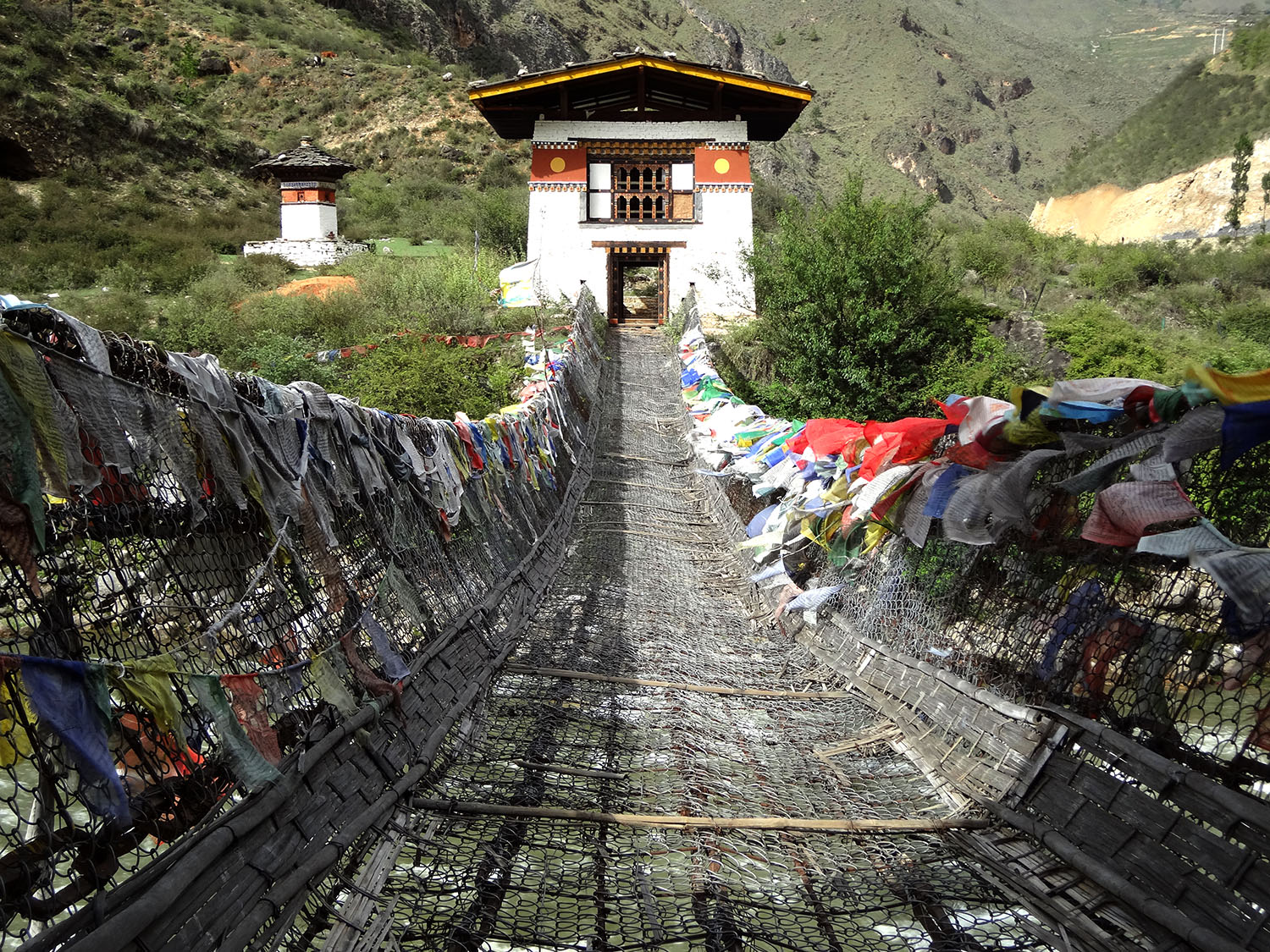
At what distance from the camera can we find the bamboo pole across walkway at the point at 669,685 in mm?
6297

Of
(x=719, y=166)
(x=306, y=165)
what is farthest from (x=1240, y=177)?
(x=306, y=165)

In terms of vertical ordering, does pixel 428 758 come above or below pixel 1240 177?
below

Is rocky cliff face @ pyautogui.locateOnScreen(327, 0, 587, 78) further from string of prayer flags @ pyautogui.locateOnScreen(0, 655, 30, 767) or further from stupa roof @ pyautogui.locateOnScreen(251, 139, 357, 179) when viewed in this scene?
string of prayer flags @ pyautogui.locateOnScreen(0, 655, 30, 767)

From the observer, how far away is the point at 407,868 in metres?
3.83

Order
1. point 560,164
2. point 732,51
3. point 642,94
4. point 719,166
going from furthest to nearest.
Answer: point 732,51
point 560,164
point 719,166
point 642,94

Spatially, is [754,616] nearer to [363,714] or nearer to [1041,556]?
[1041,556]

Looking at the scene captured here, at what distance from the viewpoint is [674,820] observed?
14.3 ft

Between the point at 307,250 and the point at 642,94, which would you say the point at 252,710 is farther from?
the point at 307,250

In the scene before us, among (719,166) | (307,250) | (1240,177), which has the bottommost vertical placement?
(307,250)

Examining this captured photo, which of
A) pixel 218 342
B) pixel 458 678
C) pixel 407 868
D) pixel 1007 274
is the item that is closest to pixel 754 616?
pixel 458 678

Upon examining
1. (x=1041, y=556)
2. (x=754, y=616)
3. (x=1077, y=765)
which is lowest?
(x=754, y=616)

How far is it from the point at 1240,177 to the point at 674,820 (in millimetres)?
58844

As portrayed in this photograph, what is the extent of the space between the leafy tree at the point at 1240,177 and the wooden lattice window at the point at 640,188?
4085 cm

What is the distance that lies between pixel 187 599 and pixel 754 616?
593 centimetres
